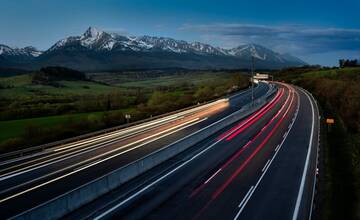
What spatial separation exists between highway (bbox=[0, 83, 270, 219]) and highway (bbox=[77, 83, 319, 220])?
10.4 ft

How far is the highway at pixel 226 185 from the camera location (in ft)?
71.6

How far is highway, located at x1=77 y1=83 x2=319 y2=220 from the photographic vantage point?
859 inches

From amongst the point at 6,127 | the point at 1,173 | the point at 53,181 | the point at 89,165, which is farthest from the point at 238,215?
the point at 6,127

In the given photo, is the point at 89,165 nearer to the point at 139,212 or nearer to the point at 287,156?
the point at 139,212

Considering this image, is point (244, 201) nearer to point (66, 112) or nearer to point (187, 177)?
point (187, 177)

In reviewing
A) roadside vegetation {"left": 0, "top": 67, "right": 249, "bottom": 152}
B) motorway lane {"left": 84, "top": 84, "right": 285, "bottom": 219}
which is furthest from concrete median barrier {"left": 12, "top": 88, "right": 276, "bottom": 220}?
roadside vegetation {"left": 0, "top": 67, "right": 249, "bottom": 152}

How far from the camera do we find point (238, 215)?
2117 centimetres

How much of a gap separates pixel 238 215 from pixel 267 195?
4.16 m

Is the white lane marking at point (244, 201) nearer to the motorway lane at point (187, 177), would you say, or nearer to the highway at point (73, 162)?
the motorway lane at point (187, 177)

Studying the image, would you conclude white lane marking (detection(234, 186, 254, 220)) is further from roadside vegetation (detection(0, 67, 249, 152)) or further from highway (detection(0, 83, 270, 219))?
roadside vegetation (detection(0, 67, 249, 152))

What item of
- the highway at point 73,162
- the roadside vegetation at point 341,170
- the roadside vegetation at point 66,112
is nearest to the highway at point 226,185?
the roadside vegetation at point 341,170

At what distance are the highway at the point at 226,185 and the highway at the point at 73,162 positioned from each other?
10.4ft

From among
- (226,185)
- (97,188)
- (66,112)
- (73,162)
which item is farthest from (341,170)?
(66,112)

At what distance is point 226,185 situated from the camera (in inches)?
1065
